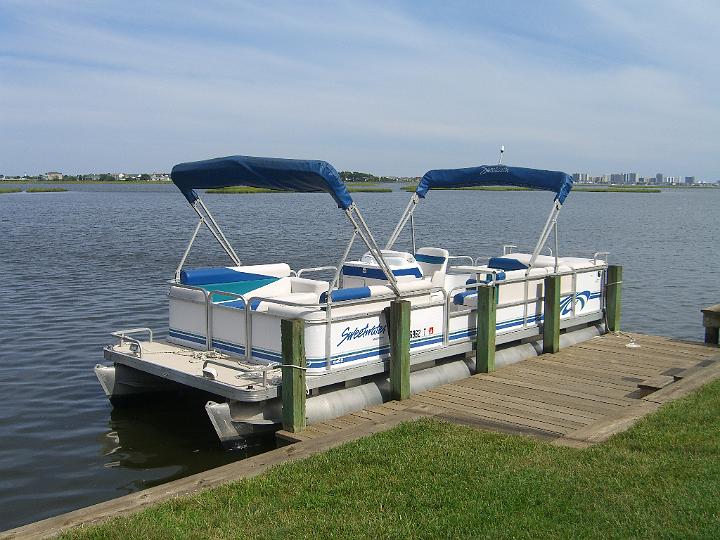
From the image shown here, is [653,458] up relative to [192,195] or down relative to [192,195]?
down

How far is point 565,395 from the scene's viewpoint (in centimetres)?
884

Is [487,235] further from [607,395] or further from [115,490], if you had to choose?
[115,490]

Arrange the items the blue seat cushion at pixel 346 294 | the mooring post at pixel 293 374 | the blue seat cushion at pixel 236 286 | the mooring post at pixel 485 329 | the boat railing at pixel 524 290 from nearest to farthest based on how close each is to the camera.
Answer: the mooring post at pixel 293 374 < the blue seat cushion at pixel 346 294 < the blue seat cushion at pixel 236 286 < the boat railing at pixel 524 290 < the mooring post at pixel 485 329

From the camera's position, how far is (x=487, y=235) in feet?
121

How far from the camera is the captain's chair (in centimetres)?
1137

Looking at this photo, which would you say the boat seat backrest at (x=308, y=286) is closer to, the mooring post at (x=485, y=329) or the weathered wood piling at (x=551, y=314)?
the mooring post at (x=485, y=329)

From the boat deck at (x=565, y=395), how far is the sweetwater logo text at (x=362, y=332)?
787 millimetres

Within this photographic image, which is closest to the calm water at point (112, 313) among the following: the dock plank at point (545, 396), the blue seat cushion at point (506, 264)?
the dock plank at point (545, 396)

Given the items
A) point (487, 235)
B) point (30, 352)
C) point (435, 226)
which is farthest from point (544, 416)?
point (435, 226)

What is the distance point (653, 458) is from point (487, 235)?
103ft

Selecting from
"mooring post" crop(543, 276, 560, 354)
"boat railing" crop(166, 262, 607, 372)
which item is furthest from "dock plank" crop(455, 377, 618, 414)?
"mooring post" crop(543, 276, 560, 354)

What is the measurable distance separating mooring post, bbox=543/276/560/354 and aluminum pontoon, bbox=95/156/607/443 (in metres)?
0.15

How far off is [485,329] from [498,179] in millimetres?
2893

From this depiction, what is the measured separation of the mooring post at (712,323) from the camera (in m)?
12.0
